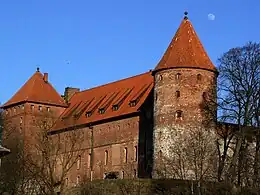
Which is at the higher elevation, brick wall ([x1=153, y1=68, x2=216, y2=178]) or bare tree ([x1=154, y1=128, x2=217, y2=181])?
brick wall ([x1=153, y1=68, x2=216, y2=178])

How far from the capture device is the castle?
6362 cm

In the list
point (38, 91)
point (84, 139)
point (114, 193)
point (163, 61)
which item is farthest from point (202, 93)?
point (38, 91)

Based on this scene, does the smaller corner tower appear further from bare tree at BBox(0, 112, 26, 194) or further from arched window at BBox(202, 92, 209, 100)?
arched window at BBox(202, 92, 209, 100)

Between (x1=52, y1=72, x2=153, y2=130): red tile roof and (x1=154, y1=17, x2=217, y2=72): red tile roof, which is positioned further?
(x1=52, y1=72, x2=153, y2=130): red tile roof

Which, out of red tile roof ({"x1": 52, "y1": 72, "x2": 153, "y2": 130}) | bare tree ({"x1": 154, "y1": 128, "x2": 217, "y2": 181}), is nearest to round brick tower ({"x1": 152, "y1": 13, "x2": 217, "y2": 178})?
bare tree ({"x1": 154, "y1": 128, "x2": 217, "y2": 181})

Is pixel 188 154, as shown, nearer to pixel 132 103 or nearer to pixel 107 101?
pixel 132 103

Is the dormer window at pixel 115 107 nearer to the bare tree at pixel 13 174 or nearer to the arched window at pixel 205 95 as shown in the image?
the bare tree at pixel 13 174

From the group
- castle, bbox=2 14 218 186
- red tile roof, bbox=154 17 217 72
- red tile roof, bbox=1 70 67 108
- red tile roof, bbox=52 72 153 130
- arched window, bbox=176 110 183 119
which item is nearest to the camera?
Result: arched window, bbox=176 110 183 119

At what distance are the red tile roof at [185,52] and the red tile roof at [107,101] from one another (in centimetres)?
717

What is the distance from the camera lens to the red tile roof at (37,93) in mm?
86619

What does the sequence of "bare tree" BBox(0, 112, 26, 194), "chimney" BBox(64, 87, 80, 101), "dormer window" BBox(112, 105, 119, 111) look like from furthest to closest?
"chimney" BBox(64, 87, 80, 101)
"dormer window" BBox(112, 105, 119, 111)
"bare tree" BBox(0, 112, 26, 194)

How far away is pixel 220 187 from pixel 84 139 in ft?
105

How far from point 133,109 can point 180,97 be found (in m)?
8.82

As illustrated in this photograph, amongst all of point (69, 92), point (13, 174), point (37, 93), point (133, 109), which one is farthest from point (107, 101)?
point (13, 174)
